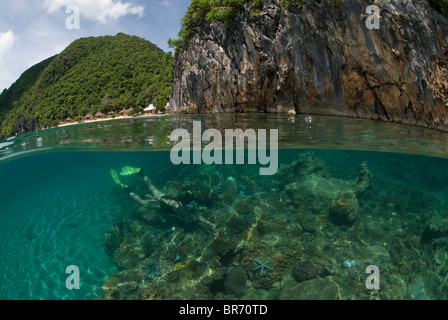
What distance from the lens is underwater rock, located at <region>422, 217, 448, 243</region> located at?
9.06m

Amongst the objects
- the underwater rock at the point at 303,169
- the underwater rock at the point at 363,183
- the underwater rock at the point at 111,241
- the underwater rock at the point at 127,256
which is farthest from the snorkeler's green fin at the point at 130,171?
the underwater rock at the point at 363,183

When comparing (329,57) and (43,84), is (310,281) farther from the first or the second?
(43,84)

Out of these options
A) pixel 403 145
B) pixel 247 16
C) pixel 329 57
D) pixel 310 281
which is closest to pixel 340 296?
pixel 310 281

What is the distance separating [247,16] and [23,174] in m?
16.0

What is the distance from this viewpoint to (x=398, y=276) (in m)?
7.66

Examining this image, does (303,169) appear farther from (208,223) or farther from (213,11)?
(213,11)

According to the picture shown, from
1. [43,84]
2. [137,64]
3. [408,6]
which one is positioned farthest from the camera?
[43,84]

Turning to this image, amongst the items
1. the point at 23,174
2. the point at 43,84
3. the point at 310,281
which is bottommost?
the point at 310,281

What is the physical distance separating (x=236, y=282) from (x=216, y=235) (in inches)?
73.7

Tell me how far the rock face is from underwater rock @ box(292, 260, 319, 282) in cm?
677

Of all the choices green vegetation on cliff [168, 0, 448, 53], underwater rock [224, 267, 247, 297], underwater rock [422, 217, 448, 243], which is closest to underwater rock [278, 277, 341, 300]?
underwater rock [224, 267, 247, 297]

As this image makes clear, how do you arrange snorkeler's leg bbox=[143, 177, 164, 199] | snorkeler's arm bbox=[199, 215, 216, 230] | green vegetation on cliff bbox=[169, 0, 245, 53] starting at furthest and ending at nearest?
green vegetation on cliff bbox=[169, 0, 245, 53], snorkeler's leg bbox=[143, 177, 164, 199], snorkeler's arm bbox=[199, 215, 216, 230]

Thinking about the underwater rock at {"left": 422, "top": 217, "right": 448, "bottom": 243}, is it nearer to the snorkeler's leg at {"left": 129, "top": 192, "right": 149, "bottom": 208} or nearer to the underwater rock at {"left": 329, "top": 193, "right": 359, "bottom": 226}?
the underwater rock at {"left": 329, "top": 193, "right": 359, "bottom": 226}

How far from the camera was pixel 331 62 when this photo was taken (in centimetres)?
1231
